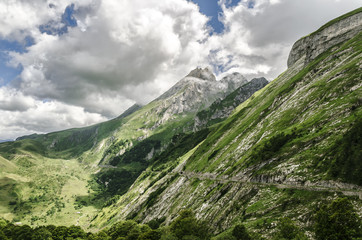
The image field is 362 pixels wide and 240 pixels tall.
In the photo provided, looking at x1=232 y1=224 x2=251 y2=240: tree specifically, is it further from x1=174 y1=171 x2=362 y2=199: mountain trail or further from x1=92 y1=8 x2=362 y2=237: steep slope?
x1=174 y1=171 x2=362 y2=199: mountain trail

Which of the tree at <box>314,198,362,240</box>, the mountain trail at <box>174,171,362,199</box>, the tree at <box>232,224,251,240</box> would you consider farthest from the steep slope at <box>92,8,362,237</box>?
the tree at <box>314,198,362,240</box>

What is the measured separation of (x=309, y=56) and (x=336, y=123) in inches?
5867

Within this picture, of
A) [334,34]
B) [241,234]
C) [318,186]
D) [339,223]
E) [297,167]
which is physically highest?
[334,34]

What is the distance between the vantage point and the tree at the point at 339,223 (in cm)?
2819

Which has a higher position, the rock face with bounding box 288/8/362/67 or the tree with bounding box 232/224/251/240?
the rock face with bounding box 288/8/362/67

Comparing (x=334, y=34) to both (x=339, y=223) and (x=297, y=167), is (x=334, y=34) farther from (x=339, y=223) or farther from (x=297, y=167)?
(x=339, y=223)

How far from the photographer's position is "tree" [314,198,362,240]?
28188 millimetres

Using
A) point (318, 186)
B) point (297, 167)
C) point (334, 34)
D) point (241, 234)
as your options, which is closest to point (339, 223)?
point (318, 186)

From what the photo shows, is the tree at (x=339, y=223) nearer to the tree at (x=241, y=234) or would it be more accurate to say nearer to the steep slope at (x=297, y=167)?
the steep slope at (x=297, y=167)

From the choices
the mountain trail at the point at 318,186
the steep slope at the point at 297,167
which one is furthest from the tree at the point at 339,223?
the mountain trail at the point at 318,186

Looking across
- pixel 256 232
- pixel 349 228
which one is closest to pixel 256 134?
pixel 256 232

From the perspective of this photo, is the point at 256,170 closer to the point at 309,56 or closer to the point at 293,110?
the point at 293,110

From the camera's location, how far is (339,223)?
96.4 ft

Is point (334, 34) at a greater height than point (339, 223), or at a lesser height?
→ greater
